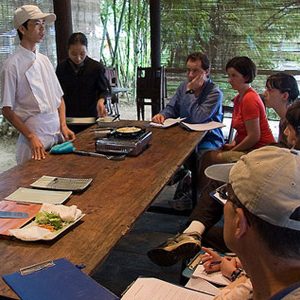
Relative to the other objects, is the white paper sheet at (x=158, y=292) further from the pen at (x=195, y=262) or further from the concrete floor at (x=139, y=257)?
the concrete floor at (x=139, y=257)

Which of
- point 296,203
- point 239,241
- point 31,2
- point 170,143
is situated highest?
point 31,2

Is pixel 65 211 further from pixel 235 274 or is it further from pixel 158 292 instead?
pixel 235 274

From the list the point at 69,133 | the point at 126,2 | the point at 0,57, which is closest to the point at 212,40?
the point at 126,2

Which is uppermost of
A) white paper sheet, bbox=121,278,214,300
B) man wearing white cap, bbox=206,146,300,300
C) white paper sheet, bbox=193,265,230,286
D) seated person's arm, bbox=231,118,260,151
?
man wearing white cap, bbox=206,146,300,300

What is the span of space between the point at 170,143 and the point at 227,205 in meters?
1.65

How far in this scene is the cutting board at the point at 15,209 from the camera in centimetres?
146

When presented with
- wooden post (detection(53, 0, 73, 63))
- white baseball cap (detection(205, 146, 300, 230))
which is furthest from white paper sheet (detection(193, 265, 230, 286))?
wooden post (detection(53, 0, 73, 63))

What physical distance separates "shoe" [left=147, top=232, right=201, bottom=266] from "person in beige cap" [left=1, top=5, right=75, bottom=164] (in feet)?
2.96

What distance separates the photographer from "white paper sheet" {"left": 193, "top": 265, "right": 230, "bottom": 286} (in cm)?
158

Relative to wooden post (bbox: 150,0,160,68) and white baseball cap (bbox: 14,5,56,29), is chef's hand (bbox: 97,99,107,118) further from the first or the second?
wooden post (bbox: 150,0,160,68)

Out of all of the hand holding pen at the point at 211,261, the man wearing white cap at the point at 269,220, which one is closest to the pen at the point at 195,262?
the hand holding pen at the point at 211,261

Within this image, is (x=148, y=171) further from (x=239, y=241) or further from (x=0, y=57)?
(x=0, y=57)

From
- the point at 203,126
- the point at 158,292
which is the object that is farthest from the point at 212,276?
the point at 203,126

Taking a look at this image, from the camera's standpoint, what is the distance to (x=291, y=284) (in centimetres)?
89
